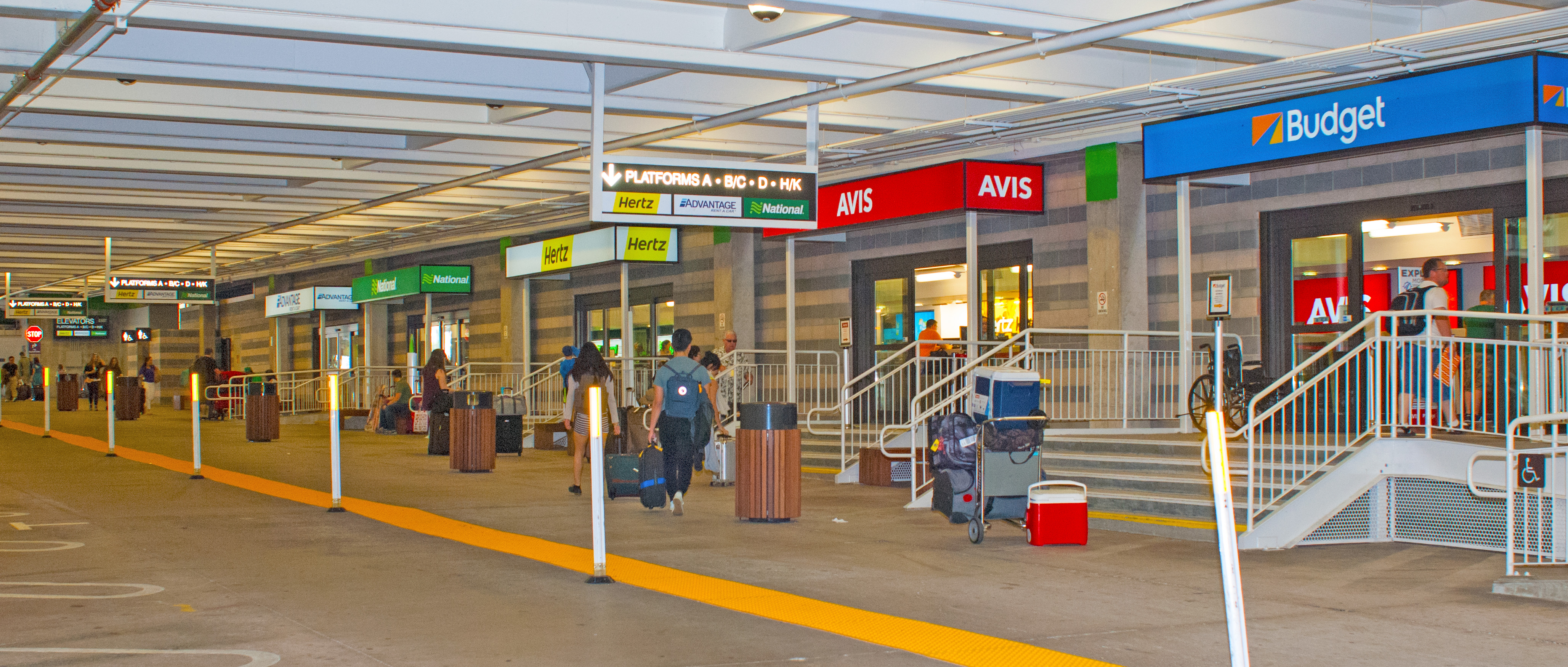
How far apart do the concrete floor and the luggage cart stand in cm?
27

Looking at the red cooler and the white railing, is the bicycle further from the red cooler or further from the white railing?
the red cooler

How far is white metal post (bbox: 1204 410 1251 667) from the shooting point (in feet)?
15.2

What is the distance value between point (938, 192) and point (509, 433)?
7493 mm

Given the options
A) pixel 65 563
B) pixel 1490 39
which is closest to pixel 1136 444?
pixel 1490 39

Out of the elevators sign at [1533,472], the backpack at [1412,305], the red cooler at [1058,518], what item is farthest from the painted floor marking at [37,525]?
the backpack at [1412,305]

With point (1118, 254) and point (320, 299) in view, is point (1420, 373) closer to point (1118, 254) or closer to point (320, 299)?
point (1118, 254)

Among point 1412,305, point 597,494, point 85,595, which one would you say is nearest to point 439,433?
point 85,595

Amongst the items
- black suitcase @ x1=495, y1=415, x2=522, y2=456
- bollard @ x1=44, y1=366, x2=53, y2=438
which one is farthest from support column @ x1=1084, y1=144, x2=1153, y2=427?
bollard @ x1=44, y1=366, x2=53, y2=438

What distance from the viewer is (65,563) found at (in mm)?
8883

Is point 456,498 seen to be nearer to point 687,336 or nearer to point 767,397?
point 687,336

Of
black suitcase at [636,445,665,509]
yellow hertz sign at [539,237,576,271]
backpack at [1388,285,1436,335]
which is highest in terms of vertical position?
yellow hertz sign at [539,237,576,271]

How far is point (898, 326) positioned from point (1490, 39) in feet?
Result: 34.0

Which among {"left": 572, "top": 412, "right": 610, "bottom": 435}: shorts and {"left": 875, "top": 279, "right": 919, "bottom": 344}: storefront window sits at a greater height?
{"left": 875, "top": 279, "right": 919, "bottom": 344}: storefront window

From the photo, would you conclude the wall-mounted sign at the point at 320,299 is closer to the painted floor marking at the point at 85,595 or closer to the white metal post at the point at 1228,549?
the painted floor marking at the point at 85,595
